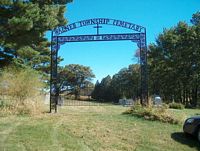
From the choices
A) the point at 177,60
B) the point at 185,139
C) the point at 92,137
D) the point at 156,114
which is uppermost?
the point at 177,60

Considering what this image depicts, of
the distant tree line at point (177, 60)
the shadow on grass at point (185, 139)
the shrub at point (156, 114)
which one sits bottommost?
the shadow on grass at point (185, 139)

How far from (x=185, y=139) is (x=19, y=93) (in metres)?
8.93

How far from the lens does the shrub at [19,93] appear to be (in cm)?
1609

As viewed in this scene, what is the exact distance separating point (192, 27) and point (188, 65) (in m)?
5.21

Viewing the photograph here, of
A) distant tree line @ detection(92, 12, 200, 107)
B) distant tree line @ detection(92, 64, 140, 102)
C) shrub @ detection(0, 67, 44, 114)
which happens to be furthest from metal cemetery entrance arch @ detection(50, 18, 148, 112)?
distant tree line @ detection(92, 64, 140, 102)

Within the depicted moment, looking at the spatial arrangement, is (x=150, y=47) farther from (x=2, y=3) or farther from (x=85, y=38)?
(x=2, y=3)

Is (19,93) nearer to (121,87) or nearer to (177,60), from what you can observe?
(177,60)

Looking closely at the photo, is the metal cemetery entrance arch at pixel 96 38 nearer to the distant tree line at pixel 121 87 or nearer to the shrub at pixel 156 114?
the shrub at pixel 156 114

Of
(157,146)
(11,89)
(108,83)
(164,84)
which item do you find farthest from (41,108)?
(108,83)

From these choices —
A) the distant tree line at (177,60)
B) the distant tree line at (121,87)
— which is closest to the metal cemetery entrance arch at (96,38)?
the distant tree line at (177,60)

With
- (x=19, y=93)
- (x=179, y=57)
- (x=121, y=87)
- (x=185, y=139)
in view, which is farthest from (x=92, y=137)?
(x=121, y=87)

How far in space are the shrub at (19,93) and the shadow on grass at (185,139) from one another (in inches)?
300

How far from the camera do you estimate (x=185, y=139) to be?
10.9 metres

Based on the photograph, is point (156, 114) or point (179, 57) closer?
point (156, 114)
